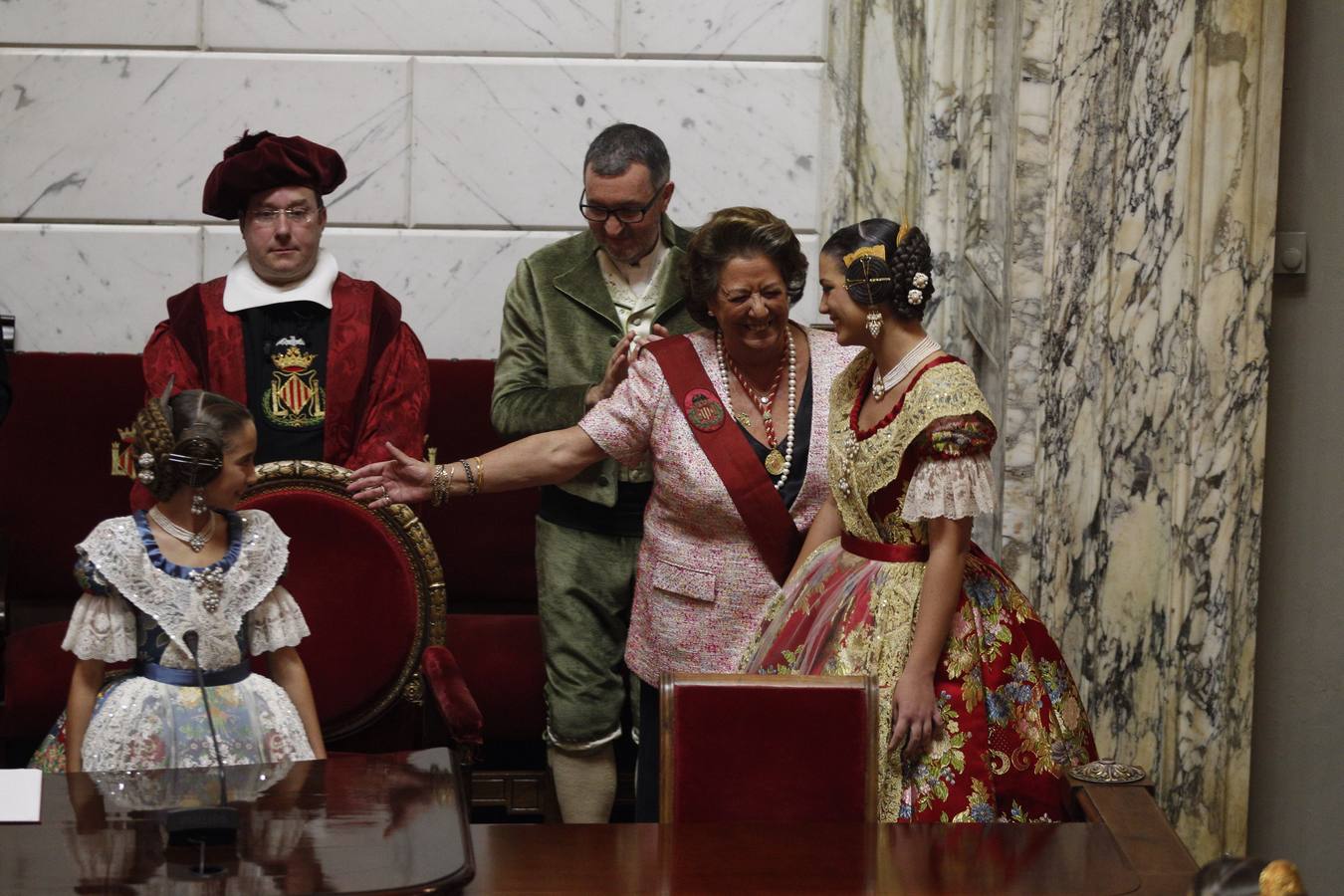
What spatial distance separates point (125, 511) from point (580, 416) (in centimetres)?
137

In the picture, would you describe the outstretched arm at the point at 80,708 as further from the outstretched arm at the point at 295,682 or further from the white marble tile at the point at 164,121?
the white marble tile at the point at 164,121

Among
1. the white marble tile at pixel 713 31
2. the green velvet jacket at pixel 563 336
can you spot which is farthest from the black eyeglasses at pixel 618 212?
the white marble tile at pixel 713 31

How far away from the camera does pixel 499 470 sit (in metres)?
3.19

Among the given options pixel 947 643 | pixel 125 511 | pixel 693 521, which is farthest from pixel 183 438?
pixel 125 511

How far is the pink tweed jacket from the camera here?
3.06m

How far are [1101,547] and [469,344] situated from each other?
182 cm

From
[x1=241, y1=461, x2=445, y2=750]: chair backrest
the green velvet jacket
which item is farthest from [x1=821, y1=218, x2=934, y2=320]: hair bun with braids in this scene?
[x1=241, y1=461, x2=445, y2=750]: chair backrest

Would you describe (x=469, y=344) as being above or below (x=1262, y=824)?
above

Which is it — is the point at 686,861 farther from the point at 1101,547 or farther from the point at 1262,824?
the point at 1262,824

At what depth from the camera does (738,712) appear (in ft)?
8.05

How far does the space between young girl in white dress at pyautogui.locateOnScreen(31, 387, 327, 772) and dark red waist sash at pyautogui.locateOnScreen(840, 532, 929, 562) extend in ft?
3.17

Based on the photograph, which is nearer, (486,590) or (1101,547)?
(1101,547)

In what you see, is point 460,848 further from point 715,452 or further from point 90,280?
point 90,280

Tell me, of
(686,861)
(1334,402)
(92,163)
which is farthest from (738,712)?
(92,163)
